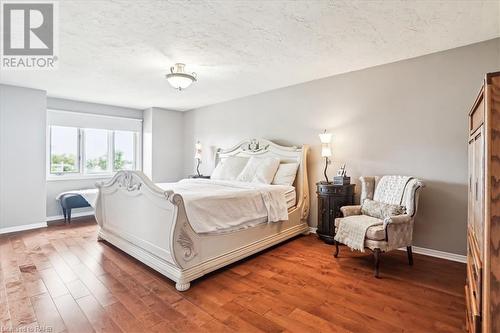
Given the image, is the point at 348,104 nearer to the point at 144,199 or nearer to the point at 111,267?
the point at 144,199

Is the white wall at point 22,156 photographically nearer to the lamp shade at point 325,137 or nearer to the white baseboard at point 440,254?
the lamp shade at point 325,137

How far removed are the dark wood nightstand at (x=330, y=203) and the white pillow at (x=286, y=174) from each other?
0.52 metres

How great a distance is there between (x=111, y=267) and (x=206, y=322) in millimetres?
1510

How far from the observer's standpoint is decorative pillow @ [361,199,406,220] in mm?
2648

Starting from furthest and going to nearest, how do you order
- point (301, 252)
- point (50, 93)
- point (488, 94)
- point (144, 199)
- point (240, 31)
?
1. point (50, 93)
2. point (301, 252)
3. point (144, 199)
4. point (240, 31)
5. point (488, 94)

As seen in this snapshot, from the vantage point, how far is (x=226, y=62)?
3195mm

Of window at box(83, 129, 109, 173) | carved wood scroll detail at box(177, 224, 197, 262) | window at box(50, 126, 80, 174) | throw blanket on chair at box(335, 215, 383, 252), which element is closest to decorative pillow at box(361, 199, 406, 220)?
throw blanket on chair at box(335, 215, 383, 252)

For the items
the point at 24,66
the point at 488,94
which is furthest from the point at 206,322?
the point at 24,66

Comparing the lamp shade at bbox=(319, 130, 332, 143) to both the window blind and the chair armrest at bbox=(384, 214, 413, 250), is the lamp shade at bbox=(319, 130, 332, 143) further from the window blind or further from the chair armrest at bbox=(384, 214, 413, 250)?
the window blind

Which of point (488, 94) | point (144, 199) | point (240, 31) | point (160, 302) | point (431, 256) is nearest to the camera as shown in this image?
point (488, 94)

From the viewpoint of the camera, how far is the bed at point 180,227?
87.6 inches

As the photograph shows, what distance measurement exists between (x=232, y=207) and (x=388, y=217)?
1.65 m

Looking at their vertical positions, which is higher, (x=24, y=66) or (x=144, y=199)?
(x=24, y=66)

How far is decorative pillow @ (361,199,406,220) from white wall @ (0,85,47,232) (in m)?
5.35
